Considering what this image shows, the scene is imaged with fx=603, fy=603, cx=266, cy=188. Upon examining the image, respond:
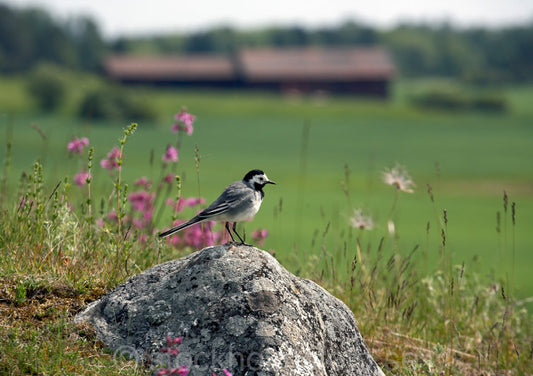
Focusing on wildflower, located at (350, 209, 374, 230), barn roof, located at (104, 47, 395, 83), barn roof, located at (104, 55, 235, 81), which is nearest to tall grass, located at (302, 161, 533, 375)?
wildflower, located at (350, 209, 374, 230)

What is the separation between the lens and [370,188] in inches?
377

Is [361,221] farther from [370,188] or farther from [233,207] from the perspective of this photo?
[370,188]

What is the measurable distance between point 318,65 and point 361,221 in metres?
77.4

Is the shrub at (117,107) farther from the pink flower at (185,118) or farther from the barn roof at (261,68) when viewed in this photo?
the pink flower at (185,118)

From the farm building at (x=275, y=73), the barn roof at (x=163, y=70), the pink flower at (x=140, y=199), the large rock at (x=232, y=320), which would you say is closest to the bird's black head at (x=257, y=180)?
the large rock at (x=232, y=320)

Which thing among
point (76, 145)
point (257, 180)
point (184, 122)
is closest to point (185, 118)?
point (184, 122)

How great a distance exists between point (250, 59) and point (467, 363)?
263 feet

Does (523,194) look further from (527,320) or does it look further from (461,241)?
(527,320)

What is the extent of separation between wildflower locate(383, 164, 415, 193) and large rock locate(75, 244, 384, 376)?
6.50 ft

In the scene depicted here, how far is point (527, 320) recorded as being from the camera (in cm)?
697

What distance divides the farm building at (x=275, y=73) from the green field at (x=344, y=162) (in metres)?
14.4

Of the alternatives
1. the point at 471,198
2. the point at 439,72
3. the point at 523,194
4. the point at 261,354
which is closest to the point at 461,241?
the point at 471,198

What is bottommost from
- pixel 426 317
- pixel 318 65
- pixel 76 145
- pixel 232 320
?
pixel 318 65

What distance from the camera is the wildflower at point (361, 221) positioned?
247 inches
